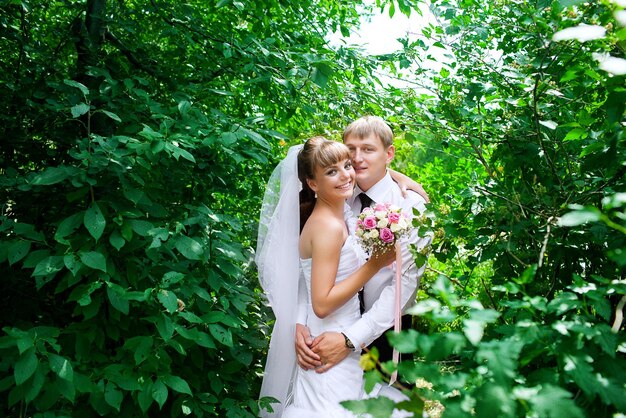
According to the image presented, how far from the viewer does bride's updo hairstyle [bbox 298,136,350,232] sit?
3.07 metres

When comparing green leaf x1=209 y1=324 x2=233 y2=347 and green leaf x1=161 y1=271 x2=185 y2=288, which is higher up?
green leaf x1=161 y1=271 x2=185 y2=288

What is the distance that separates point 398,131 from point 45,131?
7.17 ft

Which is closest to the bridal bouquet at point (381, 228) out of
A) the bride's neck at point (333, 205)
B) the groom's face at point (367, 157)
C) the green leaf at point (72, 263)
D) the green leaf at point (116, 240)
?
the bride's neck at point (333, 205)

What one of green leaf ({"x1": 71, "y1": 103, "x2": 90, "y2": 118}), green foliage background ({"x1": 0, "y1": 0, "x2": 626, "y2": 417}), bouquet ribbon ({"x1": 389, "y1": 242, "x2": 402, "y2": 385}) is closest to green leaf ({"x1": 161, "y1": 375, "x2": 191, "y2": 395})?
green foliage background ({"x1": 0, "y1": 0, "x2": 626, "y2": 417})

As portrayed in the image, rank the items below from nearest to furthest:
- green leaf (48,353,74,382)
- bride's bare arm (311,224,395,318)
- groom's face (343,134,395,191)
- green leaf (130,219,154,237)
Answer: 1. green leaf (48,353,74,382)
2. green leaf (130,219,154,237)
3. bride's bare arm (311,224,395,318)
4. groom's face (343,134,395,191)

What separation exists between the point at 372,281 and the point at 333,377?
0.54 metres

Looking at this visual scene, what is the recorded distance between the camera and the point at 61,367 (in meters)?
2.46

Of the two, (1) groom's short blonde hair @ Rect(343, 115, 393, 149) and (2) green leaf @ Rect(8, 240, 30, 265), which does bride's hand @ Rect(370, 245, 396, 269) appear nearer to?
(1) groom's short blonde hair @ Rect(343, 115, 393, 149)

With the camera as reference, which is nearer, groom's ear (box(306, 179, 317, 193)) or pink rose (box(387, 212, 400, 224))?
pink rose (box(387, 212, 400, 224))

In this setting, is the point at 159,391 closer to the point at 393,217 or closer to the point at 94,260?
the point at 94,260

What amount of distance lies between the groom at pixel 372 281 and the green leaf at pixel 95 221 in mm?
1121

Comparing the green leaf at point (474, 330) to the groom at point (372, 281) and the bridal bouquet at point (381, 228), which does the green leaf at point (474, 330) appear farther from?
the groom at point (372, 281)

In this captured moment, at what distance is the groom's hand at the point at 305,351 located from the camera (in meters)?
3.00

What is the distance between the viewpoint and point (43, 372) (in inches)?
96.3
